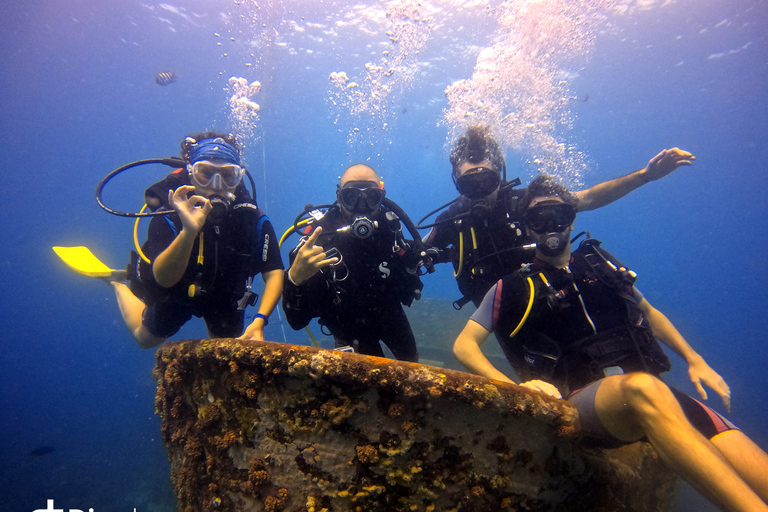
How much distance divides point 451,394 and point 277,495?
1.13m

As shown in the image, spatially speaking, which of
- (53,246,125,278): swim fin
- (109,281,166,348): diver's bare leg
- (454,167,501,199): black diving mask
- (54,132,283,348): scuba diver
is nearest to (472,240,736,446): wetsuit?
(454,167,501,199): black diving mask

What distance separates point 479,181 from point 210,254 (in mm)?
3550

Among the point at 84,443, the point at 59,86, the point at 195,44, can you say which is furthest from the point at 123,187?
the point at 84,443

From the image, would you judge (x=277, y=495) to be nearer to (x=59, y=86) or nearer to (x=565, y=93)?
(x=565, y=93)

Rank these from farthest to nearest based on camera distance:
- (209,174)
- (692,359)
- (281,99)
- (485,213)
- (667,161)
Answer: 1. (281,99)
2. (485,213)
3. (667,161)
4. (209,174)
5. (692,359)

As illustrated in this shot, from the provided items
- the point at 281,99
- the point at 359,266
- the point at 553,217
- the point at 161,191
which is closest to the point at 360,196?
the point at 359,266

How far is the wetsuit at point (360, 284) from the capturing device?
404cm

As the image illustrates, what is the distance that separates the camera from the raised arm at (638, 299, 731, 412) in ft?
9.25

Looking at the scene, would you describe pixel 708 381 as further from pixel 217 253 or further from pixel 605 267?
pixel 217 253

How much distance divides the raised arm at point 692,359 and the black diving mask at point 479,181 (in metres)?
2.15

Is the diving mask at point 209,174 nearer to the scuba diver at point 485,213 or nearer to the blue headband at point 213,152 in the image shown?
the blue headband at point 213,152

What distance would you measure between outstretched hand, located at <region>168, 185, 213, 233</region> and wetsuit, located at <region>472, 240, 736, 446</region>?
2.71 metres

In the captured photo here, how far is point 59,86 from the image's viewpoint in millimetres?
32844

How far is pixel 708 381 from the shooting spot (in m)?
2.93
